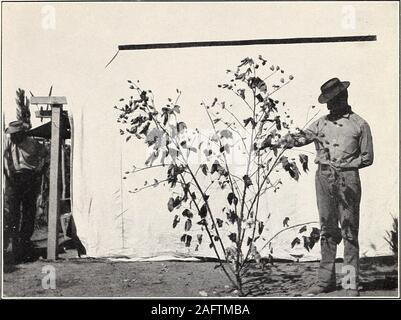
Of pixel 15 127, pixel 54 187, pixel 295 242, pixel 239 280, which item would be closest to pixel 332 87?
pixel 295 242

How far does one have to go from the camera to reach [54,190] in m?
4.10

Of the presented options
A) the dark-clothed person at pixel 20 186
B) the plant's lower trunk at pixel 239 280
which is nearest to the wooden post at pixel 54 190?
the dark-clothed person at pixel 20 186

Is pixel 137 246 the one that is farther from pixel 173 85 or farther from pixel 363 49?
pixel 363 49

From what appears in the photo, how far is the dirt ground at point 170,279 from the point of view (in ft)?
13.1

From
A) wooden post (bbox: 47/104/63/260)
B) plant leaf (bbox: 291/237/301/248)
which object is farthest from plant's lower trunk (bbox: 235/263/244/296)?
wooden post (bbox: 47/104/63/260)

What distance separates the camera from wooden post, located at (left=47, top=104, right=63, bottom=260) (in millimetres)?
4094

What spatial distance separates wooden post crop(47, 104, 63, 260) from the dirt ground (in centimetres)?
13

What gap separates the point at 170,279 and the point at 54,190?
1.03m

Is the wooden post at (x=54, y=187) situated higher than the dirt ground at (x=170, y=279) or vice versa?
the wooden post at (x=54, y=187)

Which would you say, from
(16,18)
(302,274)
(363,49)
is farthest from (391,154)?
(16,18)

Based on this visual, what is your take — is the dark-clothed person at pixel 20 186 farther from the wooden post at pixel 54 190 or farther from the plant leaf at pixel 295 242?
the plant leaf at pixel 295 242

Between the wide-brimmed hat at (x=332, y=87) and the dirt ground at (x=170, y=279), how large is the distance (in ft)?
3.80

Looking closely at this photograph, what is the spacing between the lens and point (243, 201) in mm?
4008

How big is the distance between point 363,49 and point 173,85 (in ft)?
4.36
